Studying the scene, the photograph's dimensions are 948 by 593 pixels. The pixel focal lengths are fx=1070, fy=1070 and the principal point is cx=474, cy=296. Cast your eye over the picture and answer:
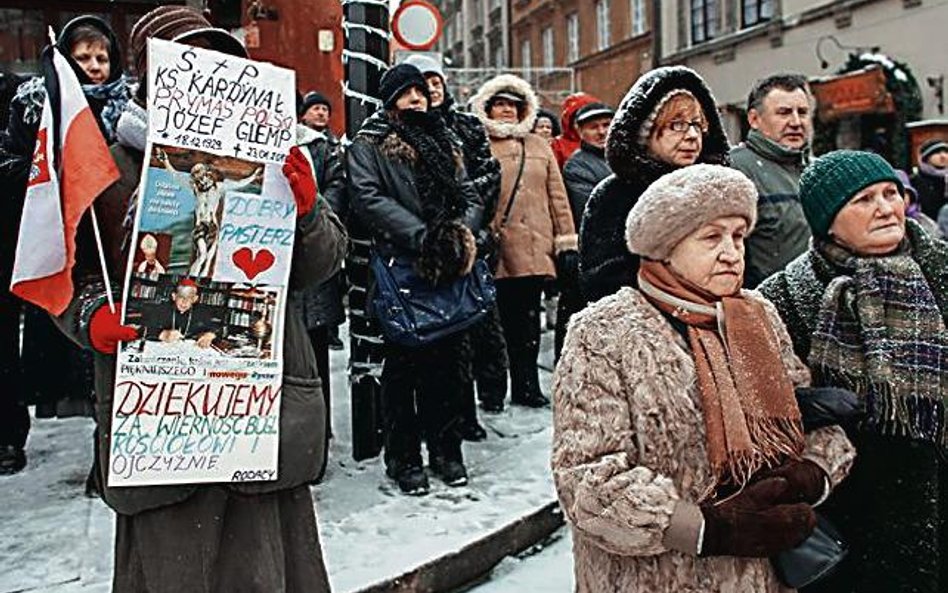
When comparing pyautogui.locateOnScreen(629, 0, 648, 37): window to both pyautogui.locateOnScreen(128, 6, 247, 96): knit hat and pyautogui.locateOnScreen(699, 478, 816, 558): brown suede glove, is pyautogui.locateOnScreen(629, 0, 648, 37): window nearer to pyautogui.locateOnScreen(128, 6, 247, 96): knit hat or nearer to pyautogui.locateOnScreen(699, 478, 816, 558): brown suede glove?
pyautogui.locateOnScreen(128, 6, 247, 96): knit hat

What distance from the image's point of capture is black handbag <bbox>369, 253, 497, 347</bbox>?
15.4 feet

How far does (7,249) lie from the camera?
4848 mm

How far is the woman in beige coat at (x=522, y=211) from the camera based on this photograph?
6262mm

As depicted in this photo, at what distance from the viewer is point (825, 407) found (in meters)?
2.53

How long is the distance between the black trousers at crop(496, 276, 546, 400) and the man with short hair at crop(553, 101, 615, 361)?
0.17 meters

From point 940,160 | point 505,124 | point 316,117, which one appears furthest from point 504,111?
point 940,160

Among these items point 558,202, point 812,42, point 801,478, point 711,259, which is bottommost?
point 801,478

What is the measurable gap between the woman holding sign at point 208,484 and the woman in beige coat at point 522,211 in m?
3.41

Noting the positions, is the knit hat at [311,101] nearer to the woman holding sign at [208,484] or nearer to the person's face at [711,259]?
the woman holding sign at [208,484]

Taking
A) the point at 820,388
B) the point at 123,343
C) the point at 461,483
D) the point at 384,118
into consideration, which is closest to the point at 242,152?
the point at 123,343

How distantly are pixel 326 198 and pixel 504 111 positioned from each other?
175 cm

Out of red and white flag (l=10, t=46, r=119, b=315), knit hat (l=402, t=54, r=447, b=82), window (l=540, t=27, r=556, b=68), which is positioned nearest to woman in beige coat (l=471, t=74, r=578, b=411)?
knit hat (l=402, t=54, r=447, b=82)

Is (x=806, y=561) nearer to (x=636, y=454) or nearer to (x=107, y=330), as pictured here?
(x=636, y=454)

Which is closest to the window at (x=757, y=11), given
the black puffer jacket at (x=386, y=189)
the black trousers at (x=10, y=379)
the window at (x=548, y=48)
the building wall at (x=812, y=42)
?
the building wall at (x=812, y=42)
